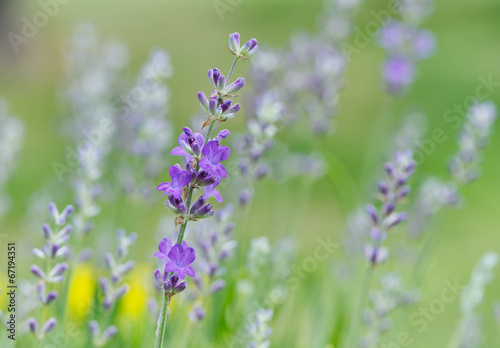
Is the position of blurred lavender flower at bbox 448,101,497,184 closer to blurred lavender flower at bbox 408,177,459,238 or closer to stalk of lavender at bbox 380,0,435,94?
blurred lavender flower at bbox 408,177,459,238

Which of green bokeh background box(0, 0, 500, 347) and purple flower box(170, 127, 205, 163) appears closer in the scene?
purple flower box(170, 127, 205, 163)

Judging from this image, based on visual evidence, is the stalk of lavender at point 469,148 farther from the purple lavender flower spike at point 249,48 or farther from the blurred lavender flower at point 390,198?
the purple lavender flower spike at point 249,48

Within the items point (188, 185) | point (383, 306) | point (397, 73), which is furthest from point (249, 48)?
point (397, 73)

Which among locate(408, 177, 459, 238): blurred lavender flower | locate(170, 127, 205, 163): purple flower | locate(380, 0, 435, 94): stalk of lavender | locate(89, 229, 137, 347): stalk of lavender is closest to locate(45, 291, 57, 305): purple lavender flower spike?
locate(89, 229, 137, 347): stalk of lavender

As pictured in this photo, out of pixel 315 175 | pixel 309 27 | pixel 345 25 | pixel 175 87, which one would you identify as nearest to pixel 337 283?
pixel 315 175

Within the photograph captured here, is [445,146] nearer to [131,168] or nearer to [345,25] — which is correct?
[345,25]

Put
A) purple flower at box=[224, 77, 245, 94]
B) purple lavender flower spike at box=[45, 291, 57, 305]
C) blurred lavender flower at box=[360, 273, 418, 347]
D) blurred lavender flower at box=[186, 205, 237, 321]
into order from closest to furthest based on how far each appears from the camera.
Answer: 1. purple flower at box=[224, 77, 245, 94]
2. purple lavender flower spike at box=[45, 291, 57, 305]
3. blurred lavender flower at box=[186, 205, 237, 321]
4. blurred lavender flower at box=[360, 273, 418, 347]
